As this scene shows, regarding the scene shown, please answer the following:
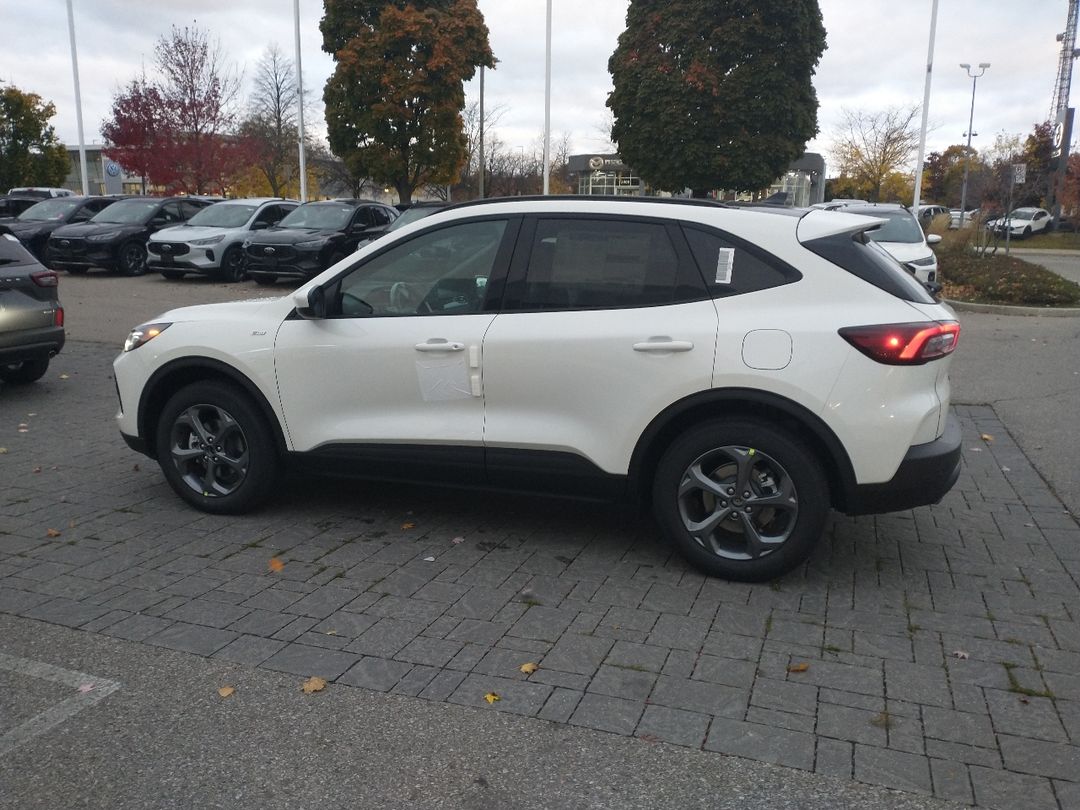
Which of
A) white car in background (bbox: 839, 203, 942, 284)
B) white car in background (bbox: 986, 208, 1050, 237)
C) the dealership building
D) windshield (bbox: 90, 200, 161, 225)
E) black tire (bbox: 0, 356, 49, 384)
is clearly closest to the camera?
black tire (bbox: 0, 356, 49, 384)

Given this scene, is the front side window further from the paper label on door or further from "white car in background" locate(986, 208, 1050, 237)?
"white car in background" locate(986, 208, 1050, 237)

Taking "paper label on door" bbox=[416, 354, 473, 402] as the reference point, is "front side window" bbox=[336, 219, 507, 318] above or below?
above

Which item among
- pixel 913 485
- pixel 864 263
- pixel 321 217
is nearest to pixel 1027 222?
pixel 321 217

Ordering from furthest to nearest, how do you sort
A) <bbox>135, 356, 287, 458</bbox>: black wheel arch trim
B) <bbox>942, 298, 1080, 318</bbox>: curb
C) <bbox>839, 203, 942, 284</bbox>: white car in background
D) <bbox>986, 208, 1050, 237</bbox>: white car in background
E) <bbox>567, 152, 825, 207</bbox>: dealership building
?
1. <bbox>567, 152, 825, 207</bbox>: dealership building
2. <bbox>986, 208, 1050, 237</bbox>: white car in background
3. <bbox>942, 298, 1080, 318</bbox>: curb
4. <bbox>839, 203, 942, 284</bbox>: white car in background
5. <bbox>135, 356, 287, 458</bbox>: black wheel arch trim

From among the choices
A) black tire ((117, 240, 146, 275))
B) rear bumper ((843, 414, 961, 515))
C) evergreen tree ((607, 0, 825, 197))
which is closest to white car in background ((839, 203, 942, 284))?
rear bumper ((843, 414, 961, 515))

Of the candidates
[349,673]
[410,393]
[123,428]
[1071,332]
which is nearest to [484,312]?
[410,393]

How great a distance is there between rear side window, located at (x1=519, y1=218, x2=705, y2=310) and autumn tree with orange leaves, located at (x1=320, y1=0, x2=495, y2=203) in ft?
97.8

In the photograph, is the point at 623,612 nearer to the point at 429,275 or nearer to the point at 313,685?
the point at 313,685

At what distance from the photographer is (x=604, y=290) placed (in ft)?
15.2

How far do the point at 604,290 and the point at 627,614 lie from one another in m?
1.53

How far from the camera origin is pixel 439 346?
15.7ft

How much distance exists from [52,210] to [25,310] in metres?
16.7

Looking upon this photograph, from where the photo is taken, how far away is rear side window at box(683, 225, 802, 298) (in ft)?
14.4

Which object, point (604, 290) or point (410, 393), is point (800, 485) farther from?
point (410, 393)
